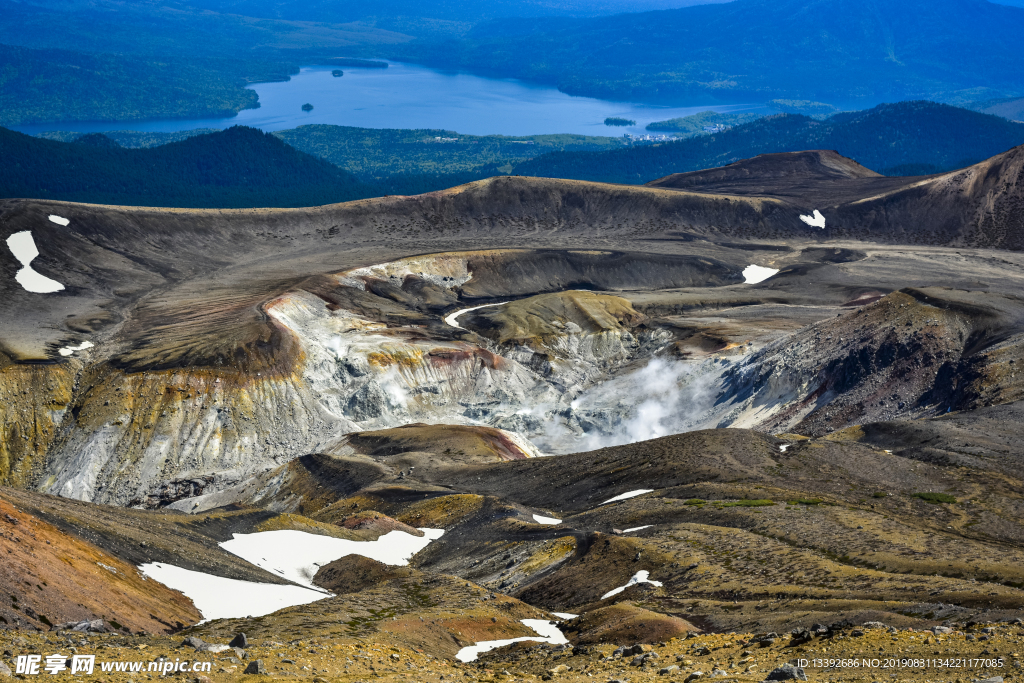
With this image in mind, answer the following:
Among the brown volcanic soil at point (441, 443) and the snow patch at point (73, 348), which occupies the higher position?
the snow patch at point (73, 348)

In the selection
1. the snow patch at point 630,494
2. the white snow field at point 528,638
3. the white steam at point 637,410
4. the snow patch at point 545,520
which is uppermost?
the snow patch at point 630,494

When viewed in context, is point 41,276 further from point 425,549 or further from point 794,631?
point 794,631

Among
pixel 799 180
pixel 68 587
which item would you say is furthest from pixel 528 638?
pixel 799 180

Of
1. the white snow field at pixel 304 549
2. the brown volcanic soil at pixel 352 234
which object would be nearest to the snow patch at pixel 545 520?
the white snow field at pixel 304 549

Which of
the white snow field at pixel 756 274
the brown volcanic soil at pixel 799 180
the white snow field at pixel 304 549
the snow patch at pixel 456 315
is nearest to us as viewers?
the white snow field at pixel 304 549

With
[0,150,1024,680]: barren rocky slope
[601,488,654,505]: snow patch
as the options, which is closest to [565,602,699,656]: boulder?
[0,150,1024,680]: barren rocky slope

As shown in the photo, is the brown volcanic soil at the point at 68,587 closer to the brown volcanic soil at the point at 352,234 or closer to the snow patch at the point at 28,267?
the brown volcanic soil at the point at 352,234

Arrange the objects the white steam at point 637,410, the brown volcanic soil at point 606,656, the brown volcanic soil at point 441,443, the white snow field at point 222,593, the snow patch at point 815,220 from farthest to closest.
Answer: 1. the snow patch at point 815,220
2. the white steam at point 637,410
3. the brown volcanic soil at point 441,443
4. the white snow field at point 222,593
5. the brown volcanic soil at point 606,656

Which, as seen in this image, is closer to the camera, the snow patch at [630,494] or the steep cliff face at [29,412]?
the snow patch at [630,494]
